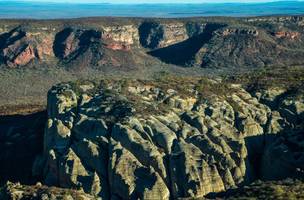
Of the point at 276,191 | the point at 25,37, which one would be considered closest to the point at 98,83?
the point at 276,191

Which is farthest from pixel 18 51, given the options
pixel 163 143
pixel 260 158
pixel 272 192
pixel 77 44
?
pixel 272 192

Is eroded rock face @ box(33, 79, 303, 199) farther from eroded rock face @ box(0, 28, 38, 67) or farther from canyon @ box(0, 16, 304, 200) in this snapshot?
eroded rock face @ box(0, 28, 38, 67)

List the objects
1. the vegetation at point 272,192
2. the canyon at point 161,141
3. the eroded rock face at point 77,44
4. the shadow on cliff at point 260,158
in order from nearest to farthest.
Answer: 1. the vegetation at point 272,192
2. the canyon at point 161,141
3. the shadow on cliff at point 260,158
4. the eroded rock face at point 77,44

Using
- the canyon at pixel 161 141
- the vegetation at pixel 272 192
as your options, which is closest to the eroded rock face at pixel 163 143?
the canyon at pixel 161 141

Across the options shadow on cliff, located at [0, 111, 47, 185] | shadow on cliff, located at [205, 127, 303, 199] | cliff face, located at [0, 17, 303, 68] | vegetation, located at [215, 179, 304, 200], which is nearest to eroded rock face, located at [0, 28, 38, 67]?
cliff face, located at [0, 17, 303, 68]

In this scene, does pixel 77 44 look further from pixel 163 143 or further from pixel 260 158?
pixel 163 143

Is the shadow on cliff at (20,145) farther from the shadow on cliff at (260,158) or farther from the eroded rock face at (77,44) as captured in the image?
the eroded rock face at (77,44)
